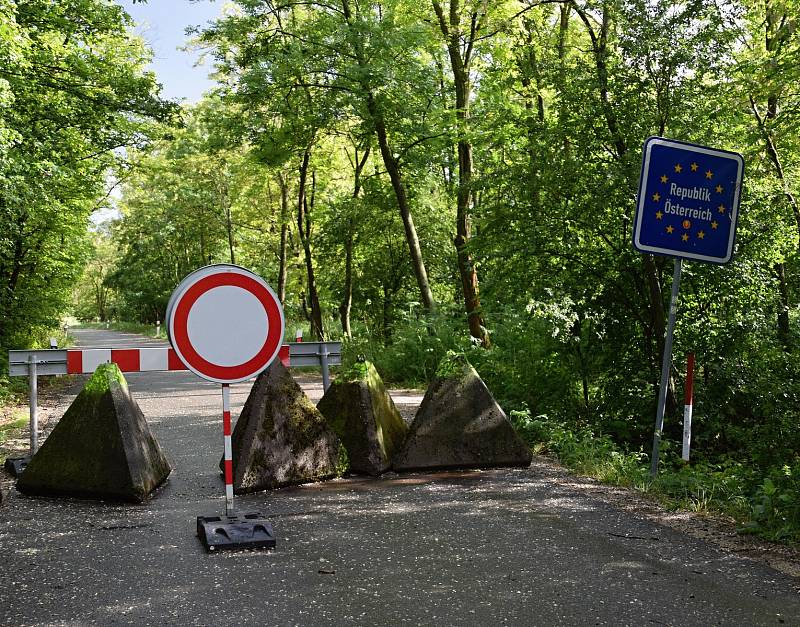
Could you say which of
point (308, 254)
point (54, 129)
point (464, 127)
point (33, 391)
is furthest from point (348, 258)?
point (33, 391)

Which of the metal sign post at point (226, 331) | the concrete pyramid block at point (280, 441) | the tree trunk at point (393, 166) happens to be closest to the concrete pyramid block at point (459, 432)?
the concrete pyramid block at point (280, 441)

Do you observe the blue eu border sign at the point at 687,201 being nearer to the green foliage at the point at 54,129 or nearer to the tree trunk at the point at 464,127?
the green foliage at the point at 54,129

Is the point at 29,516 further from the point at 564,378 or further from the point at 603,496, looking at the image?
the point at 564,378

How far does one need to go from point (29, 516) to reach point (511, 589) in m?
3.79

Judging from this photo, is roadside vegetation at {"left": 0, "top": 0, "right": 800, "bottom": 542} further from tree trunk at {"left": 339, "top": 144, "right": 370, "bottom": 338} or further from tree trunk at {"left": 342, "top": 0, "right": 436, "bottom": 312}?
tree trunk at {"left": 339, "top": 144, "right": 370, "bottom": 338}

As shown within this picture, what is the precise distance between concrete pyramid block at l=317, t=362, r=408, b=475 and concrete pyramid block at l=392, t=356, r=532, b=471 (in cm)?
23

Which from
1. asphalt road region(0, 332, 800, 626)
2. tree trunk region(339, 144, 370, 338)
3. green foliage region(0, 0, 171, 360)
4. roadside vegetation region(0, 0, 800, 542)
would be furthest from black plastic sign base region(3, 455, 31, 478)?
tree trunk region(339, 144, 370, 338)

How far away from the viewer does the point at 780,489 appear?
19.2 feet

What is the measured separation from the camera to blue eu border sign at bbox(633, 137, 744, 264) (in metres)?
6.87

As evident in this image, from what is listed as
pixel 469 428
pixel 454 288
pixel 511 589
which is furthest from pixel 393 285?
pixel 511 589

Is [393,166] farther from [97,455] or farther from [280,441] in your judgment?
[97,455]

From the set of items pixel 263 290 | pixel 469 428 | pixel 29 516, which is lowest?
pixel 29 516

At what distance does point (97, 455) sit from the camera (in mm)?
6422

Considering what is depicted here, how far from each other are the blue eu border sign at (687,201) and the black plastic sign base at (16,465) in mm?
6150
